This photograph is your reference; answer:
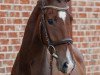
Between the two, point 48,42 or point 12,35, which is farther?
point 12,35

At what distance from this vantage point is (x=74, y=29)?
256 inches

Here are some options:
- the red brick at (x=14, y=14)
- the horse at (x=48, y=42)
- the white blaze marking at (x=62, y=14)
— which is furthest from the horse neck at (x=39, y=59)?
the red brick at (x=14, y=14)

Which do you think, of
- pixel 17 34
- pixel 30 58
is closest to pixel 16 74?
pixel 30 58

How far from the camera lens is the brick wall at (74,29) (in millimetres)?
5891

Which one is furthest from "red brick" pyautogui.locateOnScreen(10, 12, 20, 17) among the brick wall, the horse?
the horse

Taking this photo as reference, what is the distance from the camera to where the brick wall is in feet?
19.3

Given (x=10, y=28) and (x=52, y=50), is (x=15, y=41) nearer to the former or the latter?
(x=10, y=28)

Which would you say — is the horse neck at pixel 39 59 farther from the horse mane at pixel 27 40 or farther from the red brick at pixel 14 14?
the red brick at pixel 14 14

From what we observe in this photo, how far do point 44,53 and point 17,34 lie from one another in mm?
1947

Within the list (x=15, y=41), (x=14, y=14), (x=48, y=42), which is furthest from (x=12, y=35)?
(x=48, y=42)

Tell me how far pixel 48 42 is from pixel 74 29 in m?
2.80

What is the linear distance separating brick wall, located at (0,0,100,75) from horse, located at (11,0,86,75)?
1.53 meters

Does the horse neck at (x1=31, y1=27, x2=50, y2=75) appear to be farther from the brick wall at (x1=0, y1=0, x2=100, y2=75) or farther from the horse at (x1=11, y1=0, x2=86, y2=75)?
the brick wall at (x1=0, y1=0, x2=100, y2=75)

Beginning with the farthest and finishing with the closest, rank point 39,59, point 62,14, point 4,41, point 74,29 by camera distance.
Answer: point 74,29 → point 4,41 → point 39,59 → point 62,14
